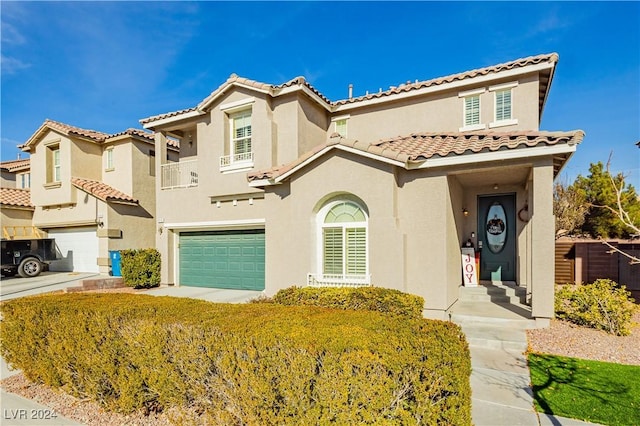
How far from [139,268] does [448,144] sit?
13.6 m

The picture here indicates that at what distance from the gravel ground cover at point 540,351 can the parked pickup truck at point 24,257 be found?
15631 mm

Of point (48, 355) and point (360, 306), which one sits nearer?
point (48, 355)

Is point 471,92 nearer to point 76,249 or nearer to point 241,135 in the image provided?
point 241,135

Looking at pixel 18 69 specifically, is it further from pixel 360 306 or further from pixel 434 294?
pixel 434 294

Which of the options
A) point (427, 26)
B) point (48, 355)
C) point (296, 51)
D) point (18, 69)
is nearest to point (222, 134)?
point (296, 51)

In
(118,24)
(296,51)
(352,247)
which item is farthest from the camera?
(296,51)

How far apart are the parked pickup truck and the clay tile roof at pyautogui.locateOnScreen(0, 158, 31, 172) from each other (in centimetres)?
827

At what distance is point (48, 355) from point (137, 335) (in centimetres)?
216

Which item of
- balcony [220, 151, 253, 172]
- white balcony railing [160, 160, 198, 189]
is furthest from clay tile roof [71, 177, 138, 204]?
balcony [220, 151, 253, 172]

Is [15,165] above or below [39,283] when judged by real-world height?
above

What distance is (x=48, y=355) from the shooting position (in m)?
5.25

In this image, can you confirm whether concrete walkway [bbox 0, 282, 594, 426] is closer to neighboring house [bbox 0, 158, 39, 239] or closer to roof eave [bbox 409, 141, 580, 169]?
roof eave [bbox 409, 141, 580, 169]

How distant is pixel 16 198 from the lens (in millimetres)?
20984

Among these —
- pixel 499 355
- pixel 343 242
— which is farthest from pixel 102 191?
pixel 499 355
